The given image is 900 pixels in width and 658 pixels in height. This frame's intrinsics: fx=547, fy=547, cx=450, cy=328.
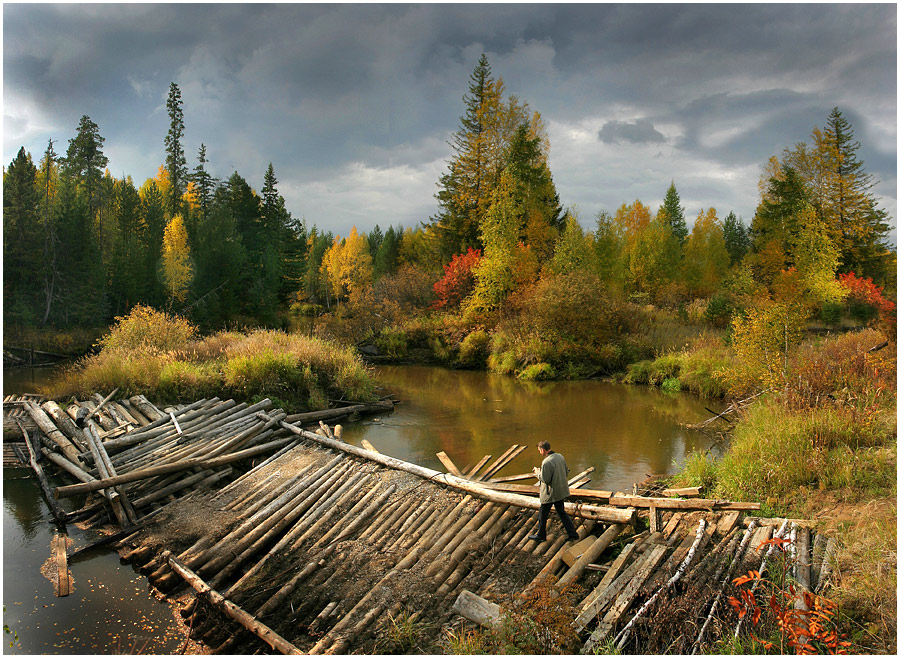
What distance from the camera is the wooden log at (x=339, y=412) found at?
13453 millimetres

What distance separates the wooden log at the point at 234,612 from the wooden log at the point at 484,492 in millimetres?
3110

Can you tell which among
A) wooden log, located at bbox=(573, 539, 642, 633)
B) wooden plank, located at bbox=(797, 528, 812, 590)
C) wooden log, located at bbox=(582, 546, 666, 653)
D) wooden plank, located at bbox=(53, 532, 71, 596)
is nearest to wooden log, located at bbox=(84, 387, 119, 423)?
wooden plank, located at bbox=(53, 532, 71, 596)

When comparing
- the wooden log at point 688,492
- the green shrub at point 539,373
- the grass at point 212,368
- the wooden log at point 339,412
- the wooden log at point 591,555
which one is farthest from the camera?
the green shrub at point 539,373

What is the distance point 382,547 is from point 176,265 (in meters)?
31.3

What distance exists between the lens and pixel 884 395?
8.86m

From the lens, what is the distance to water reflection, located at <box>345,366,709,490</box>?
1132cm

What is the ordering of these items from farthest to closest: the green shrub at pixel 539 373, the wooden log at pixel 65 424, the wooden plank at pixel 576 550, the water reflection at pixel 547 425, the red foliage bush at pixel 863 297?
the red foliage bush at pixel 863 297, the green shrub at pixel 539 373, the water reflection at pixel 547 425, the wooden log at pixel 65 424, the wooden plank at pixel 576 550

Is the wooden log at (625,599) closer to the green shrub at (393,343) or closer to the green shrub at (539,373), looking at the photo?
the green shrub at (539,373)

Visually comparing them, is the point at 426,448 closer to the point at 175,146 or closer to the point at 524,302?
the point at 524,302

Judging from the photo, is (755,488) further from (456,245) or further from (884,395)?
(456,245)

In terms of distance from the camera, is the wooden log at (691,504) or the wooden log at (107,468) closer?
the wooden log at (691,504)

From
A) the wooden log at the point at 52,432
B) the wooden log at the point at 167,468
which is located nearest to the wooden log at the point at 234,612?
the wooden log at the point at 167,468

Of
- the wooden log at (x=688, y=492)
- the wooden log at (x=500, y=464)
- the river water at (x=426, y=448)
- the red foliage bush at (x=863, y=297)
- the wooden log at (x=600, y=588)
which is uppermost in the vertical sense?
the red foliage bush at (x=863, y=297)

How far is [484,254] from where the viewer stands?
105 ft
